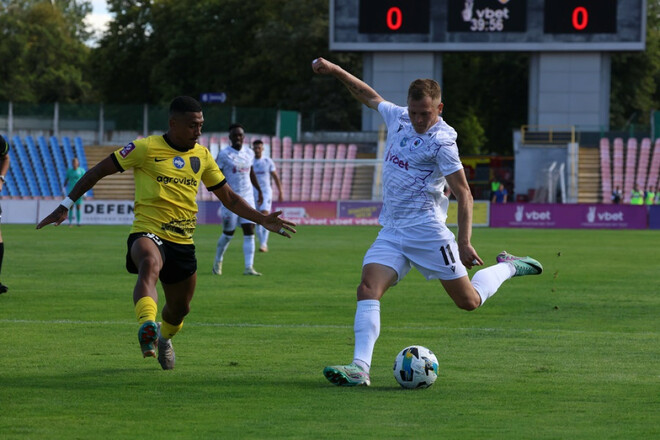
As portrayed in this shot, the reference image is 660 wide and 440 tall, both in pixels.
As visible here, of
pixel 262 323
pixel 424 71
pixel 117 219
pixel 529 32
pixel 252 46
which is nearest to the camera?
pixel 262 323

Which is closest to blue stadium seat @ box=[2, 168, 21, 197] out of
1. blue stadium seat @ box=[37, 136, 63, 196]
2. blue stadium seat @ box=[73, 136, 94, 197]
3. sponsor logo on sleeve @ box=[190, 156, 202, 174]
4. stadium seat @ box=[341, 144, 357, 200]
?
blue stadium seat @ box=[37, 136, 63, 196]

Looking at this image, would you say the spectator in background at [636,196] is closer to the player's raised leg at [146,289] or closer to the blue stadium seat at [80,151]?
the blue stadium seat at [80,151]

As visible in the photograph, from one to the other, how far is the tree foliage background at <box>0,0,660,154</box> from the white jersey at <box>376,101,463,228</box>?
59.6m

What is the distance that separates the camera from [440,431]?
6.32 m

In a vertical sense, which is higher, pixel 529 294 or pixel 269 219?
pixel 269 219

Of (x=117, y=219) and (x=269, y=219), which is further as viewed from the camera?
(x=117, y=219)

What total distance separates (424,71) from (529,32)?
19.8 feet

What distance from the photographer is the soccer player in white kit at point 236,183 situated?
18.2m

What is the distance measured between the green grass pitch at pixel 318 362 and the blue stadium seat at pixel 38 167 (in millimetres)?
32236

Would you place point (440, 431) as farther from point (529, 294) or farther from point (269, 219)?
point (529, 294)

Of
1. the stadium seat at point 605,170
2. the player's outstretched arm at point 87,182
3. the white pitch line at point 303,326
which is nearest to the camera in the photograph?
the player's outstretched arm at point 87,182

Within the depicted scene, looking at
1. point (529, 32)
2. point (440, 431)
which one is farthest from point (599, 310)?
point (529, 32)

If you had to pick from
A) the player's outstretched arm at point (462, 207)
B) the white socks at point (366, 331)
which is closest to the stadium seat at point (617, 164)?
the player's outstretched arm at point (462, 207)

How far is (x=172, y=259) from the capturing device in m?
8.43
